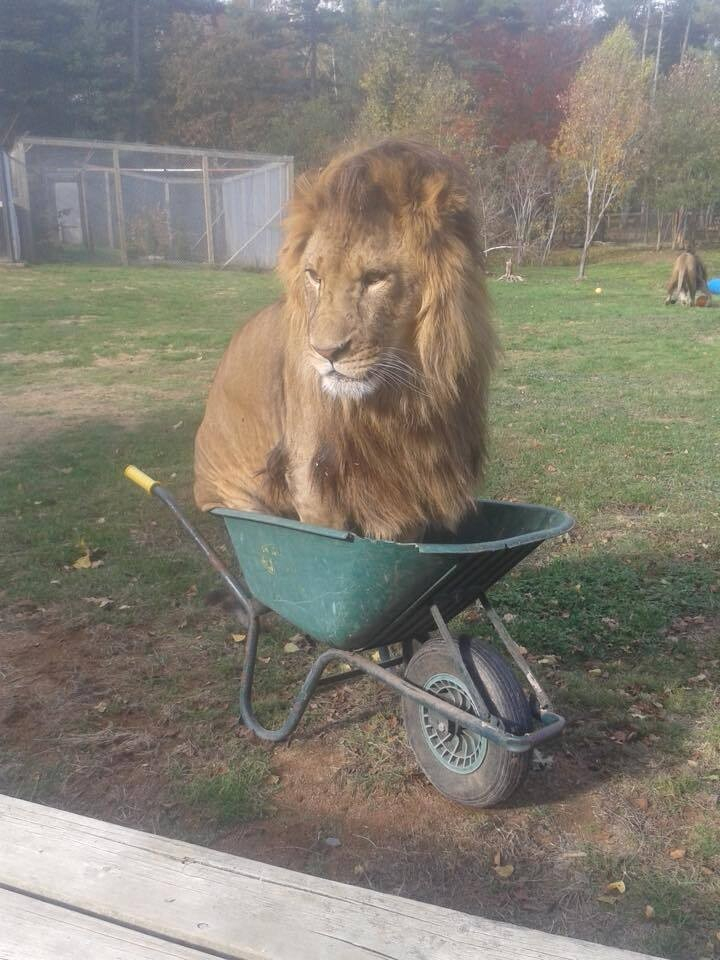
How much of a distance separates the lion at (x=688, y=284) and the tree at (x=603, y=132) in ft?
23.7

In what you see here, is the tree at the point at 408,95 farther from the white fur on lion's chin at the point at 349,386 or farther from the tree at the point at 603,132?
the white fur on lion's chin at the point at 349,386

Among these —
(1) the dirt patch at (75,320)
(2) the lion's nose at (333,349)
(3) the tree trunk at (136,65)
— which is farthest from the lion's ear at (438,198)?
(3) the tree trunk at (136,65)

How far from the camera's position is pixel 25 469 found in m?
6.42

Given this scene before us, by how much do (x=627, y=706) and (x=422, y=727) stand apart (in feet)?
3.31

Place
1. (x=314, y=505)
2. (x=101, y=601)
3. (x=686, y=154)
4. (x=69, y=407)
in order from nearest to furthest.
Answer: (x=314, y=505), (x=101, y=601), (x=69, y=407), (x=686, y=154)

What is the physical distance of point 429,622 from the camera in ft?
9.17

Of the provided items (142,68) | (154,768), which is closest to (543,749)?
(154,768)

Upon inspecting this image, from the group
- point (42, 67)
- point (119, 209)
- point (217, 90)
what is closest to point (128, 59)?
point (217, 90)

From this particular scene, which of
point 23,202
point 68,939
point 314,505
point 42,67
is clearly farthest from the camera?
point 42,67

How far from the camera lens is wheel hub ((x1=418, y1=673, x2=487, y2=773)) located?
2672mm

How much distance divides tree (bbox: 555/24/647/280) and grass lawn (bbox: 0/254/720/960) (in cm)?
1992

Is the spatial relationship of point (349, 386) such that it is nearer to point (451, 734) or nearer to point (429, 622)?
point (429, 622)

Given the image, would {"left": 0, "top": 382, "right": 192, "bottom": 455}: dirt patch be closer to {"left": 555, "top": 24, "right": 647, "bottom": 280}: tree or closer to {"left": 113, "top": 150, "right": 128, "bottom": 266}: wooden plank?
{"left": 113, "top": 150, "right": 128, "bottom": 266}: wooden plank

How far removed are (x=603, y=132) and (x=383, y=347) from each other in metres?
26.4
